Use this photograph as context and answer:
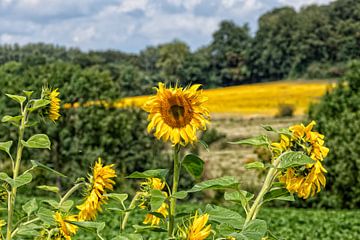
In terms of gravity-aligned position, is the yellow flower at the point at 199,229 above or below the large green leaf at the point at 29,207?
above

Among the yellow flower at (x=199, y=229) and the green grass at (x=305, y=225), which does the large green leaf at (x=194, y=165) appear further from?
the green grass at (x=305, y=225)

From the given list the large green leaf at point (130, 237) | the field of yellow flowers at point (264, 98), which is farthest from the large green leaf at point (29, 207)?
the field of yellow flowers at point (264, 98)

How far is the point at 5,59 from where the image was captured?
62.4 metres

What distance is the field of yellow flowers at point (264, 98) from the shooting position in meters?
32.9

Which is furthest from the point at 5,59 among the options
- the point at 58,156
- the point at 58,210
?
the point at 58,210

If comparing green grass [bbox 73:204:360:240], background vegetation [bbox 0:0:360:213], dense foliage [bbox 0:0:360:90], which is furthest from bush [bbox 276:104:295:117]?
green grass [bbox 73:204:360:240]

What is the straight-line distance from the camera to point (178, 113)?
1.17 meters

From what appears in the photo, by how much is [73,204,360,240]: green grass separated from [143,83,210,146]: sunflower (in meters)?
7.24

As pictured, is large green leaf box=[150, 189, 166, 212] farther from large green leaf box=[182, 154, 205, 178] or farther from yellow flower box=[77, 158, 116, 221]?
yellow flower box=[77, 158, 116, 221]

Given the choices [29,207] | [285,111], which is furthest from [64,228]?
[285,111]

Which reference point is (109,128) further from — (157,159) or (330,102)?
(330,102)

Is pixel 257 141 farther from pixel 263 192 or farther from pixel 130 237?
pixel 130 237

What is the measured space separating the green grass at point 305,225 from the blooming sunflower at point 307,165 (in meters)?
7.13

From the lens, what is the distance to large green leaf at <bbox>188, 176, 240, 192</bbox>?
111 centimetres
